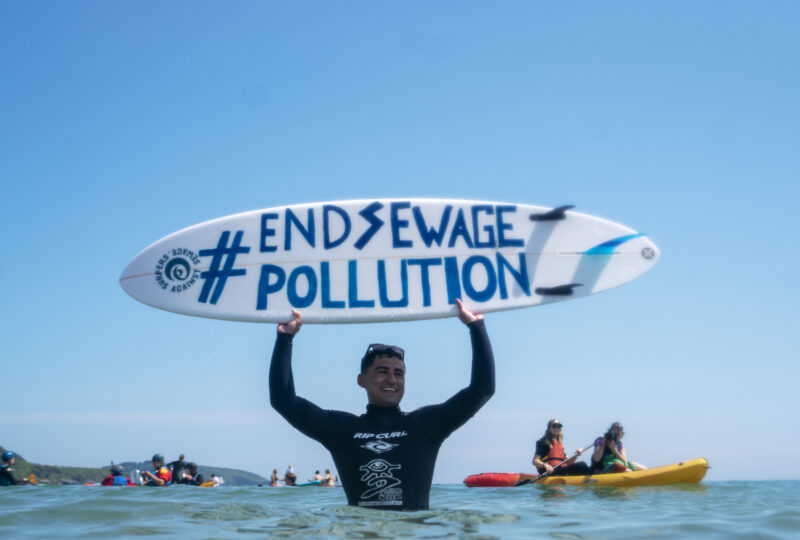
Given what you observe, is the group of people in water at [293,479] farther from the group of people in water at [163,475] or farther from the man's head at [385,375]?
the man's head at [385,375]

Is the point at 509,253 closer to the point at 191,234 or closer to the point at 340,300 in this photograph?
the point at 340,300

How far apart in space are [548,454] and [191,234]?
8.38m

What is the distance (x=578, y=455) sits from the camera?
11.8 metres

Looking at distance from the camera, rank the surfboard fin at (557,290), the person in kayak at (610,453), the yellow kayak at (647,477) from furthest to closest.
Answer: the person in kayak at (610,453), the yellow kayak at (647,477), the surfboard fin at (557,290)

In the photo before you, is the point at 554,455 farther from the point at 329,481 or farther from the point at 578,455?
the point at 329,481

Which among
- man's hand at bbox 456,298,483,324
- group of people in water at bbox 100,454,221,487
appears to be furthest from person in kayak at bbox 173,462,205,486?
man's hand at bbox 456,298,483,324

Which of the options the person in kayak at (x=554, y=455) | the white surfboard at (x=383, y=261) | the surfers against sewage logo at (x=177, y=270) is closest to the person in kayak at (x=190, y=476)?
the person in kayak at (x=554, y=455)

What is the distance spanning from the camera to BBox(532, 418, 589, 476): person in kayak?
11.6 meters

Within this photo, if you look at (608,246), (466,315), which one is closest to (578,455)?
(608,246)

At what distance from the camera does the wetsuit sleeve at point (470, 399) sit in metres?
3.75

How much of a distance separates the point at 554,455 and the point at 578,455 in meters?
0.41

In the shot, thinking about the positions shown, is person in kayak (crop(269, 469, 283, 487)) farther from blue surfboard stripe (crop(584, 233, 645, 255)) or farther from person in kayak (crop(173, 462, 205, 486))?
blue surfboard stripe (crop(584, 233, 645, 255))

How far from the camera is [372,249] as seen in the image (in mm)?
4941

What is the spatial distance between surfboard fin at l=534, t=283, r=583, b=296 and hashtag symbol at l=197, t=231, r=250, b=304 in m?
2.03
